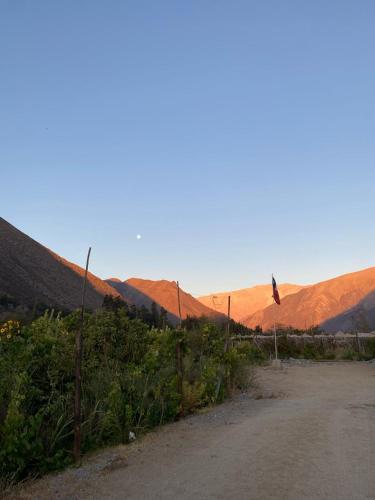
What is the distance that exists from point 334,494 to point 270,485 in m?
0.77

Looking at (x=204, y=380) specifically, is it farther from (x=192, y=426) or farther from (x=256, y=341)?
(x=256, y=341)

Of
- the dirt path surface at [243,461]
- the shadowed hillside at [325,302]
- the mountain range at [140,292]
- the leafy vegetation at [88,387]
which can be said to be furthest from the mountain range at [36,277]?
the shadowed hillside at [325,302]

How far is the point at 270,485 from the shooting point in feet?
19.3

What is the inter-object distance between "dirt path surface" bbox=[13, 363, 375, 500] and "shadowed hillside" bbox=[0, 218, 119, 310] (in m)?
47.1

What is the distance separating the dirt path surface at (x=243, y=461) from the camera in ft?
19.1

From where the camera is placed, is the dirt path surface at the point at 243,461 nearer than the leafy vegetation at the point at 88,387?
Yes

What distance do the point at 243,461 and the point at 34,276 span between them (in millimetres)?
62997

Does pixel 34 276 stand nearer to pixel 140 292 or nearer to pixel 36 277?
pixel 36 277

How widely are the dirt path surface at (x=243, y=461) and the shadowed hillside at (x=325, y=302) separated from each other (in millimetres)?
102161

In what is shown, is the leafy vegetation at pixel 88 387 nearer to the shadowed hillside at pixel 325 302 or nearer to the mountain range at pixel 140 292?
the mountain range at pixel 140 292

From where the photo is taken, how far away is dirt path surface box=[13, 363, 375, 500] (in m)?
5.83

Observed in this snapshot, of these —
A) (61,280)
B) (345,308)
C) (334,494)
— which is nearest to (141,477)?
(334,494)

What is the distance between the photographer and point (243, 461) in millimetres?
6926

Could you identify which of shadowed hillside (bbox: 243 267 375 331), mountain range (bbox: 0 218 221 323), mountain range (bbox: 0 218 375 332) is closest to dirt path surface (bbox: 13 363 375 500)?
mountain range (bbox: 0 218 375 332)
